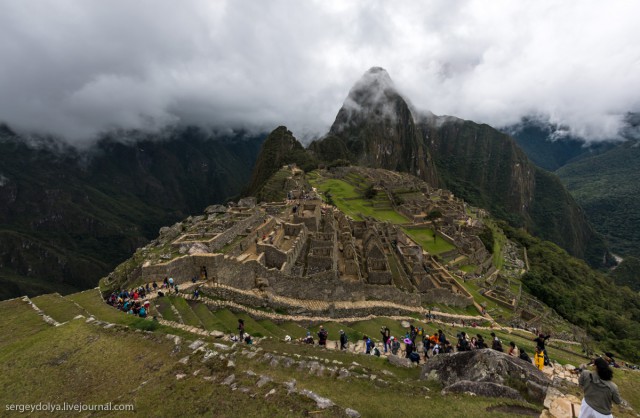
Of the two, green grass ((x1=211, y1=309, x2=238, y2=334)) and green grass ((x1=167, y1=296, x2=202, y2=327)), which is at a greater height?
green grass ((x1=167, y1=296, x2=202, y2=327))

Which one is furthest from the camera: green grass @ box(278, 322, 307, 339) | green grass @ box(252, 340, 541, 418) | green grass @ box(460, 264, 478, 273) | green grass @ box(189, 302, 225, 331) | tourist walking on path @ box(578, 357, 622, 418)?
green grass @ box(460, 264, 478, 273)

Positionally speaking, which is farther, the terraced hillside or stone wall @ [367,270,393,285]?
stone wall @ [367,270,393,285]

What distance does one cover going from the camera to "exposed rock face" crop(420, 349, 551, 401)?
37.2 feet

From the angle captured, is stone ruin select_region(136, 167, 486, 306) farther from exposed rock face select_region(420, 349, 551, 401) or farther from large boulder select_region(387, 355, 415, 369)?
exposed rock face select_region(420, 349, 551, 401)

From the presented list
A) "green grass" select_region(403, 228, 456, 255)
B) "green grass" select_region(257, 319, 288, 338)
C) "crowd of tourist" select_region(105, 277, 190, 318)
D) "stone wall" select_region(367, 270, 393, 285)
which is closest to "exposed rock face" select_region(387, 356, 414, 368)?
"green grass" select_region(257, 319, 288, 338)

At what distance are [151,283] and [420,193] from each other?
9534 centimetres

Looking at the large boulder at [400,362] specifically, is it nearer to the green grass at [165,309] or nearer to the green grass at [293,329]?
the green grass at [293,329]

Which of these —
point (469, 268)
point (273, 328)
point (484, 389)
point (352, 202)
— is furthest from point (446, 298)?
point (352, 202)

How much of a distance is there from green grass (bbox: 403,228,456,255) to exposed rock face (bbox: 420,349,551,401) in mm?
43683

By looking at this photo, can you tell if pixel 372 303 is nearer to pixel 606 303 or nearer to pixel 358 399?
pixel 358 399

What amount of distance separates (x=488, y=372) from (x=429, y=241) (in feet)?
169

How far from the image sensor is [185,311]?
1994 cm

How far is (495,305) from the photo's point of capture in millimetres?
42469

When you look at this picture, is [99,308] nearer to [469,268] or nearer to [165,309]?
[165,309]
